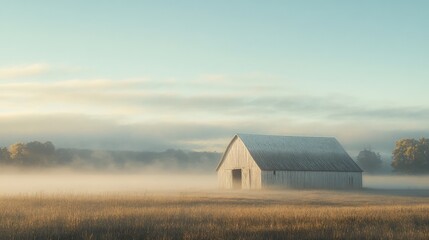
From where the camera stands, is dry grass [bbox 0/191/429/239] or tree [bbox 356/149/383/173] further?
tree [bbox 356/149/383/173]

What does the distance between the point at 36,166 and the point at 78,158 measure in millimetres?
60074

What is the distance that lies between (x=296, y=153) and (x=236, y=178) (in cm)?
893

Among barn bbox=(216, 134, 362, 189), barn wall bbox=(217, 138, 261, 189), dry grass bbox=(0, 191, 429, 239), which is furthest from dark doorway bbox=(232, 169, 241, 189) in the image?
dry grass bbox=(0, 191, 429, 239)

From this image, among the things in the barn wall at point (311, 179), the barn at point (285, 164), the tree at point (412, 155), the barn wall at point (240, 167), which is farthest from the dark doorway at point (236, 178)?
the tree at point (412, 155)

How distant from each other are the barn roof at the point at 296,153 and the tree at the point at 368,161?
319 ft

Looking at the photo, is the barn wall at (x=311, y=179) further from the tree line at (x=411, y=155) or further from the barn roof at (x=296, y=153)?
the tree line at (x=411, y=155)

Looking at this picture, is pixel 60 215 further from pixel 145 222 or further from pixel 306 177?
pixel 306 177

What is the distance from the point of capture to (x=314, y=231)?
20156 mm

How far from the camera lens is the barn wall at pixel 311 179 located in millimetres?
71375

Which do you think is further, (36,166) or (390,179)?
(36,166)

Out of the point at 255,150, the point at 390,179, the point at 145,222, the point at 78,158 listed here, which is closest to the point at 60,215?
the point at 145,222

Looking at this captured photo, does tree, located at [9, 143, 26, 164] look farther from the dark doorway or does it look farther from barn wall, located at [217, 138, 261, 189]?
the dark doorway

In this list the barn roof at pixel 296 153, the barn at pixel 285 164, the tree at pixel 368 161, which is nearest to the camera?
the barn at pixel 285 164

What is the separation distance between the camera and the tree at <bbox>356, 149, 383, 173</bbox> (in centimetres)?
17562
